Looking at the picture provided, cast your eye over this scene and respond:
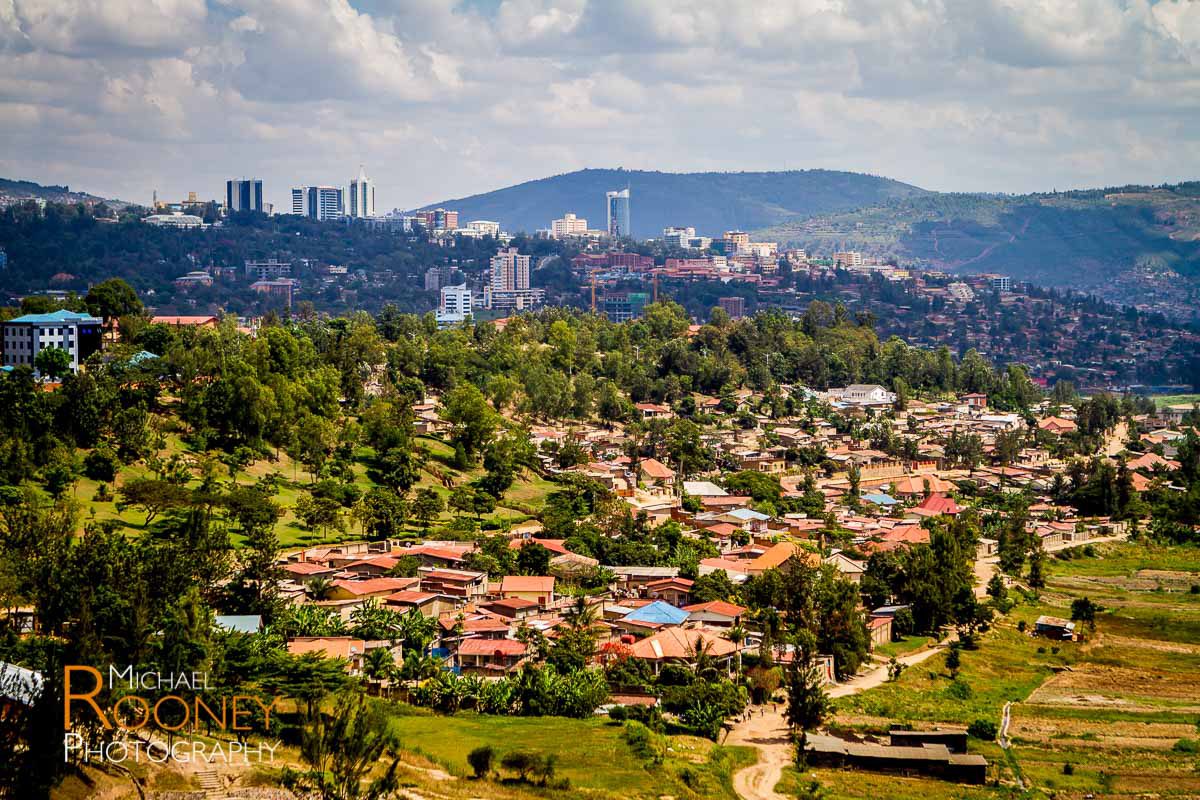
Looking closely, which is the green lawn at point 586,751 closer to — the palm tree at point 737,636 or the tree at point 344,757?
the tree at point 344,757

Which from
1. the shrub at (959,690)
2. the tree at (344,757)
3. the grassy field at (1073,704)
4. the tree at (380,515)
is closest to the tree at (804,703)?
the grassy field at (1073,704)

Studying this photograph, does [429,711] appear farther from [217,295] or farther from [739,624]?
[217,295]

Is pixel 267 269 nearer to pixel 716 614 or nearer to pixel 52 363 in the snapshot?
pixel 52 363

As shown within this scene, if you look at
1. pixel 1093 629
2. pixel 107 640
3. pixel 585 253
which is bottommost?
pixel 1093 629

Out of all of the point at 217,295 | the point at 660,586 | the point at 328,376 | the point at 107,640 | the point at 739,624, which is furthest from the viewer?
the point at 217,295

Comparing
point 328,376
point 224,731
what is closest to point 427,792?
point 224,731

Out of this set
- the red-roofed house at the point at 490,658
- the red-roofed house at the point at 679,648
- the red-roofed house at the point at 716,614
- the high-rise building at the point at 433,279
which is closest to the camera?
the red-roofed house at the point at 490,658
